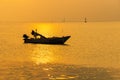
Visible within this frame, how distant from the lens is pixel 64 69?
169 feet

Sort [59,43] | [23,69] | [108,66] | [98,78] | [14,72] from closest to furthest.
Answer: [98,78] < [14,72] < [23,69] < [108,66] < [59,43]

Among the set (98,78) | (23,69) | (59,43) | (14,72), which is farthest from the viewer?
(59,43)

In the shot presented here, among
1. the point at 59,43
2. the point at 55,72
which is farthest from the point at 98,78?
the point at 59,43

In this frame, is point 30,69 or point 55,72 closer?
point 55,72

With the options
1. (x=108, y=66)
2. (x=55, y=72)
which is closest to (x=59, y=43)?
(x=108, y=66)

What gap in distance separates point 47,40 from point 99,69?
197 feet

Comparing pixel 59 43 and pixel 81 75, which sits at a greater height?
pixel 59 43

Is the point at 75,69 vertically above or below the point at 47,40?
below

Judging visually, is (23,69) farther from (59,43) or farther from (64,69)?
(59,43)

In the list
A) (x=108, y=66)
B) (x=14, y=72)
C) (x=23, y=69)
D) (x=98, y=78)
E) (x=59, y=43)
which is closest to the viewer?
(x=98, y=78)

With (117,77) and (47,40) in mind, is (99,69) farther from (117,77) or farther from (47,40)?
(47,40)

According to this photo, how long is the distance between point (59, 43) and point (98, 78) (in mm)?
67522

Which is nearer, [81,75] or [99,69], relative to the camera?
[81,75]

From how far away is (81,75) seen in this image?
45.6m
